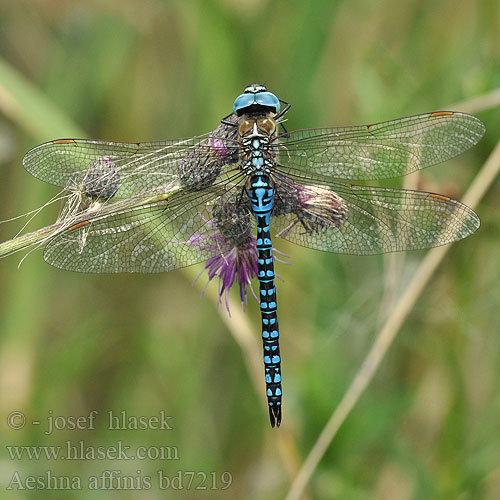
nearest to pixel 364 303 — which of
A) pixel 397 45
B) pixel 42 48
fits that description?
pixel 397 45

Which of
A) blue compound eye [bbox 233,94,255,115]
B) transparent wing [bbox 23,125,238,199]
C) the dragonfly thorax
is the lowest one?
transparent wing [bbox 23,125,238,199]

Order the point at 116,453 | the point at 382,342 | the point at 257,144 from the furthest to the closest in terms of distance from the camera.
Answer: the point at 116,453 < the point at 382,342 < the point at 257,144

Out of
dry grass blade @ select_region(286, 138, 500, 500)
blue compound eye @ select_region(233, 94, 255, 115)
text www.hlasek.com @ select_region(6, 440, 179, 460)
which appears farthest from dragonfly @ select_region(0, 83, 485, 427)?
text www.hlasek.com @ select_region(6, 440, 179, 460)

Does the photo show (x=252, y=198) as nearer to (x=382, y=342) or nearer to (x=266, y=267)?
(x=266, y=267)

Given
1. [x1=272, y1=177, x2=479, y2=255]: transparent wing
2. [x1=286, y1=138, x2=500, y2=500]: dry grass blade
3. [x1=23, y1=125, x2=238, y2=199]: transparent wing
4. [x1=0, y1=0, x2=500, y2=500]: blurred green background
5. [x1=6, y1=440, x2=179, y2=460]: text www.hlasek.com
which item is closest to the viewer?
[x1=23, y1=125, x2=238, y2=199]: transparent wing

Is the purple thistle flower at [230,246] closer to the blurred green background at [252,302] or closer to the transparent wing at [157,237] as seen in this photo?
the transparent wing at [157,237]

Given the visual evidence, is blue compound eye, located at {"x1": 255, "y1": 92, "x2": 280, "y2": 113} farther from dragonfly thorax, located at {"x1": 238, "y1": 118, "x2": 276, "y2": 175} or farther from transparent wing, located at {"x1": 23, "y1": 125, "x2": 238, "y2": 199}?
transparent wing, located at {"x1": 23, "y1": 125, "x2": 238, "y2": 199}

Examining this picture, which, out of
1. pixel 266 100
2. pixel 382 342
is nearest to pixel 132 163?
pixel 266 100
